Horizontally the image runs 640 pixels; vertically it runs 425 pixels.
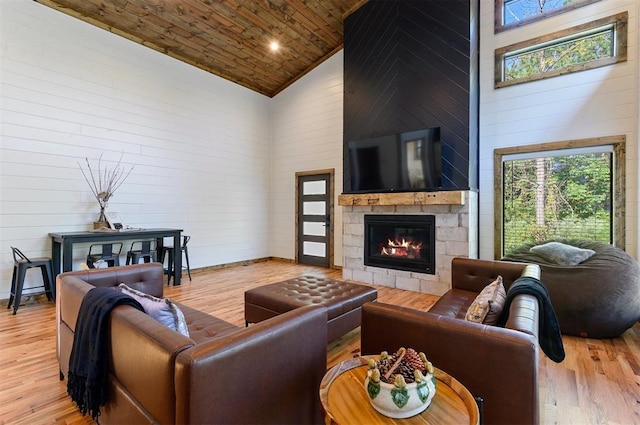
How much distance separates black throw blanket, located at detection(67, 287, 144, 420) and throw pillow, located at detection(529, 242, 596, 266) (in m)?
3.94

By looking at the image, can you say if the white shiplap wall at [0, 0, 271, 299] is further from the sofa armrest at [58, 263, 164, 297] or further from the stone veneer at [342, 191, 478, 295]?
the stone veneer at [342, 191, 478, 295]

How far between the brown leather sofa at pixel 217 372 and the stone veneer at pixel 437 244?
327cm

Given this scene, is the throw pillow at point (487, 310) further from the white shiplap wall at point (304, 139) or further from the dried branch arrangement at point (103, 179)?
the dried branch arrangement at point (103, 179)

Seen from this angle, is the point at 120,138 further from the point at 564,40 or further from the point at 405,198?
the point at 564,40

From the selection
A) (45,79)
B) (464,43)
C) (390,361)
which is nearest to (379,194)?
(464,43)

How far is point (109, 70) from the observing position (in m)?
4.71

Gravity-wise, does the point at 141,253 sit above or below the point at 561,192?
below

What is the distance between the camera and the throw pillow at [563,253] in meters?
3.25

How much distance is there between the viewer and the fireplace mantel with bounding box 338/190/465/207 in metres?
4.16

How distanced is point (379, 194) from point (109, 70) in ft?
15.1

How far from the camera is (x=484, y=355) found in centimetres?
138

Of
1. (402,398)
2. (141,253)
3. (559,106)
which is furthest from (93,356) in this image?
(559,106)

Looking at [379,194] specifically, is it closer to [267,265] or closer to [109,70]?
[267,265]

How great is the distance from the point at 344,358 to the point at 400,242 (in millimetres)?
2695
